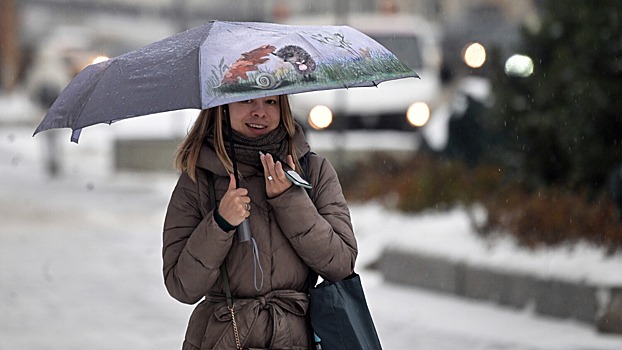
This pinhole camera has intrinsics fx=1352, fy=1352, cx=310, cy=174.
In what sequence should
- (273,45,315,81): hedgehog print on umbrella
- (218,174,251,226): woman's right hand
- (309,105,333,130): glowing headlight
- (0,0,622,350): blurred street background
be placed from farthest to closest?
(309,105,333,130): glowing headlight → (0,0,622,350): blurred street background → (273,45,315,81): hedgehog print on umbrella → (218,174,251,226): woman's right hand

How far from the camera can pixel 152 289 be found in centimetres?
1027

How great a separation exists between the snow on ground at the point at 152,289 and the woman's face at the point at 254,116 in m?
3.96

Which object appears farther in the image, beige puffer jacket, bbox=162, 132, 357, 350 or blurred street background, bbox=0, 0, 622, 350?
blurred street background, bbox=0, 0, 622, 350

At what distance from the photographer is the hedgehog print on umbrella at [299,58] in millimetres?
4184

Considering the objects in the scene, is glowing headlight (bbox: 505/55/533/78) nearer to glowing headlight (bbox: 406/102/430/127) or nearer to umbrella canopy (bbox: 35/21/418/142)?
glowing headlight (bbox: 406/102/430/127)

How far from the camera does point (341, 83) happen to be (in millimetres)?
4273

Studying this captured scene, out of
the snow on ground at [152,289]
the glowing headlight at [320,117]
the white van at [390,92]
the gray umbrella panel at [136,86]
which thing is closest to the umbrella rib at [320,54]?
the gray umbrella panel at [136,86]

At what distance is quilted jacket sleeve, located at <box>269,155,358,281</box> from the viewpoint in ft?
13.5

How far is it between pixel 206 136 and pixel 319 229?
1.73 feet

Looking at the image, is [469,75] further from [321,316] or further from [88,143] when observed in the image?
[321,316]

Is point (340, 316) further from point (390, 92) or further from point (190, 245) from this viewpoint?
point (390, 92)

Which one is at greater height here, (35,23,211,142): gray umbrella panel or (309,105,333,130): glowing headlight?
(35,23,211,142): gray umbrella panel

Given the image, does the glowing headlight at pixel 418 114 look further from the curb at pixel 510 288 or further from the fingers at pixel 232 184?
the fingers at pixel 232 184

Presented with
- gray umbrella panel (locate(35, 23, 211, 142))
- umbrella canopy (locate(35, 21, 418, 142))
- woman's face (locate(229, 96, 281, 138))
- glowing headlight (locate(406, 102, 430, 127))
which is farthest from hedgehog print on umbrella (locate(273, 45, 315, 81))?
glowing headlight (locate(406, 102, 430, 127))
